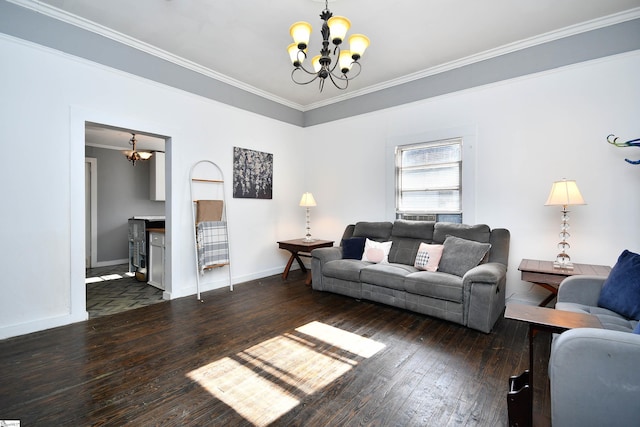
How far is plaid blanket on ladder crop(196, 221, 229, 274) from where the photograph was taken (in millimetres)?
3910

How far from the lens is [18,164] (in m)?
2.67

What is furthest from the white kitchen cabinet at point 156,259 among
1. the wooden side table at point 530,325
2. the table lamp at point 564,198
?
the table lamp at point 564,198

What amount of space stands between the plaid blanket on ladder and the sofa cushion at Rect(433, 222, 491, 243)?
2.87 metres

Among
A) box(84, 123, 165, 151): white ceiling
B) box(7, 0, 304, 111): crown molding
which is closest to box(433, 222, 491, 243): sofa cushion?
box(7, 0, 304, 111): crown molding

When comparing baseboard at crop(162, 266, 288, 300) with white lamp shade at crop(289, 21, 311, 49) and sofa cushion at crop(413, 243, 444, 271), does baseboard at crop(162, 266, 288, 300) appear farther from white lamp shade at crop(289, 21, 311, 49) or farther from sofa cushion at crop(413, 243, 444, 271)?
white lamp shade at crop(289, 21, 311, 49)

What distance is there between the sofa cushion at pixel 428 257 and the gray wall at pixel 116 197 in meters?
6.28

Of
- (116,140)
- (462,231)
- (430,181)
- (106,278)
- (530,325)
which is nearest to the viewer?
(530,325)

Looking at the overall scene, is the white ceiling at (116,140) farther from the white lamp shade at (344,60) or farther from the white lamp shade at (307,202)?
the white lamp shade at (344,60)

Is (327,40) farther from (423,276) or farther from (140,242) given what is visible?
(140,242)

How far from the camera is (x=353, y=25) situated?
9.93 feet

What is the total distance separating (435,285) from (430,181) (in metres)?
1.69

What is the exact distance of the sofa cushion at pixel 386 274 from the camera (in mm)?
3260

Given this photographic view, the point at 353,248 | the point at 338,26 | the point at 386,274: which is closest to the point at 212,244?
the point at 353,248

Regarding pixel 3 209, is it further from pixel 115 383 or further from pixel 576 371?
pixel 576 371
